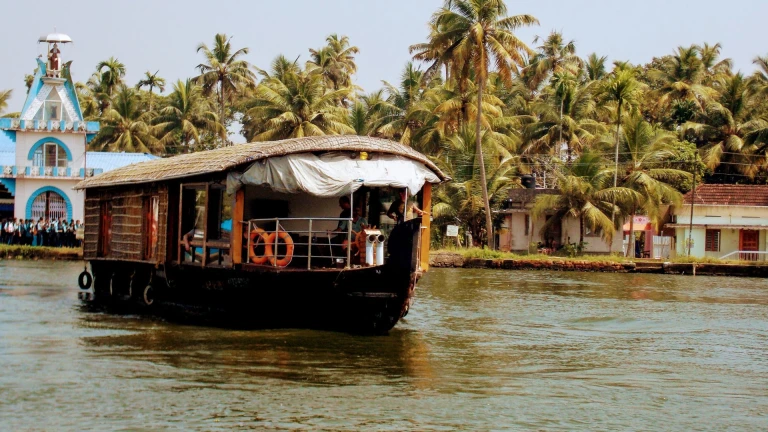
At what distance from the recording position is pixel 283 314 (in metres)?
13.4

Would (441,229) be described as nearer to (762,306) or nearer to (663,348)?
(762,306)

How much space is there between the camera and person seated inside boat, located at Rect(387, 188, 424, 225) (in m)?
13.8

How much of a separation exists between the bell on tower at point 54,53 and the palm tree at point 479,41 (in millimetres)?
14057

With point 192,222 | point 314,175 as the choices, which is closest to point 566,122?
point 192,222

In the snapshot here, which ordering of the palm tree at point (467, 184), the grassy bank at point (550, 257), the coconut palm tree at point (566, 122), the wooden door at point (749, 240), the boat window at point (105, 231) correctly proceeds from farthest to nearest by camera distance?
the coconut palm tree at point (566, 122)
the wooden door at point (749, 240)
the palm tree at point (467, 184)
the grassy bank at point (550, 257)
the boat window at point (105, 231)

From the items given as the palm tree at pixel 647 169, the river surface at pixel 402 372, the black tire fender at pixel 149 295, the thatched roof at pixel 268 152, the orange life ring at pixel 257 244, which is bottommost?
the river surface at pixel 402 372

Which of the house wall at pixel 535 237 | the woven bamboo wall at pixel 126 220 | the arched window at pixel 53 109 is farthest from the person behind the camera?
the arched window at pixel 53 109

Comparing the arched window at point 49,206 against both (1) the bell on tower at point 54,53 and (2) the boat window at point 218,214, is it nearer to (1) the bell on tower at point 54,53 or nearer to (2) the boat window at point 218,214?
(1) the bell on tower at point 54,53

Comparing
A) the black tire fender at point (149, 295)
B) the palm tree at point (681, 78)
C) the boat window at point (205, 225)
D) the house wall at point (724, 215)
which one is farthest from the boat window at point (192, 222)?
the palm tree at point (681, 78)

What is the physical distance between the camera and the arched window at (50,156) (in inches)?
1423

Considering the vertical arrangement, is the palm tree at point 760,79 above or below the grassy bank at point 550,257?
above

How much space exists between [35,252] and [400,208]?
19692 mm

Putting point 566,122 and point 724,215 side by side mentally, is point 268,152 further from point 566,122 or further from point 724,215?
point 566,122

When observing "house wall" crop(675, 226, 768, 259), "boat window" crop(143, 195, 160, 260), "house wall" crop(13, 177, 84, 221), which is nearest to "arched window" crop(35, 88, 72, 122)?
"house wall" crop(13, 177, 84, 221)
